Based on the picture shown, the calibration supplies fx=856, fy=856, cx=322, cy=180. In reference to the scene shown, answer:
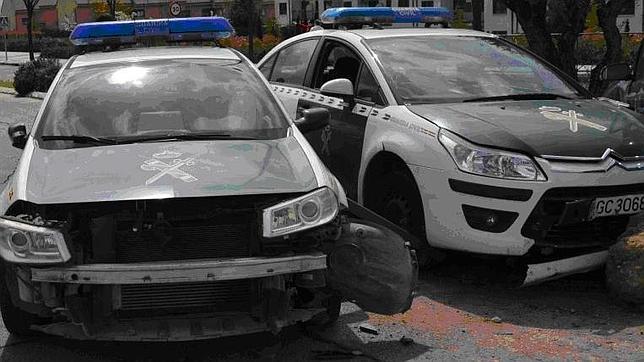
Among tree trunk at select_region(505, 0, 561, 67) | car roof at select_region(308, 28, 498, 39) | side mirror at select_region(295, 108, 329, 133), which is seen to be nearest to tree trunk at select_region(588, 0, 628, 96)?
tree trunk at select_region(505, 0, 561, 67)

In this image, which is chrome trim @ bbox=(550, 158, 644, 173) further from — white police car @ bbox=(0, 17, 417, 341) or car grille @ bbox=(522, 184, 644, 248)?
white police car @ bbox=(0, 17, 417, 341)

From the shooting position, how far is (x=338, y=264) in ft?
13.5

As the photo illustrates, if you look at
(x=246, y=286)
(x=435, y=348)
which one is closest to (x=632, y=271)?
(x=435, y=348)

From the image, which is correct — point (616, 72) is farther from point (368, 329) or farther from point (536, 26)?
point (536, 26)

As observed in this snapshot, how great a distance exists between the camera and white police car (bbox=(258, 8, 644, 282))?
4.91m

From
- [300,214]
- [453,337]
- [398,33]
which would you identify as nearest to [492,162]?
[453,337]

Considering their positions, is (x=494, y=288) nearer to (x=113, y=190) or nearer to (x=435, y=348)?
(x=435, y=348)

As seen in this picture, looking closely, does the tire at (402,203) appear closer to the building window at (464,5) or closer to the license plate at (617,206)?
the license plate at (617,206)

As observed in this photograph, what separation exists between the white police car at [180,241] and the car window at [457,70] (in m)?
1.67

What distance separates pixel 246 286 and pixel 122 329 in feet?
1.88

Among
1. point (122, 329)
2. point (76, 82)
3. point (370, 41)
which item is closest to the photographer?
point (122, 329)

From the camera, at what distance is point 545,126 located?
5.21 meters

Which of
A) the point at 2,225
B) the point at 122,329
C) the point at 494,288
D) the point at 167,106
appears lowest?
the point at 494,288

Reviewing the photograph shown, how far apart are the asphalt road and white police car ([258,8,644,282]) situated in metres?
0.26
